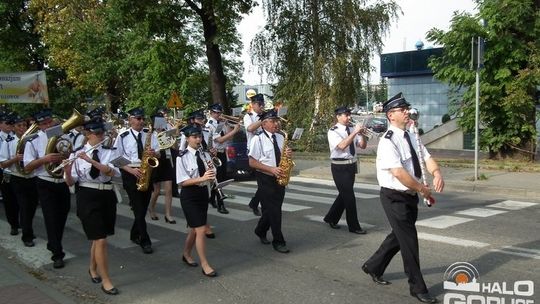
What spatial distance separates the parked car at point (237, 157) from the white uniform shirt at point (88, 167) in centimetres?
889

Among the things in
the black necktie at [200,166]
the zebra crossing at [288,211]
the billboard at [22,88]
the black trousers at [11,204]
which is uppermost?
the billboard at [22,88]

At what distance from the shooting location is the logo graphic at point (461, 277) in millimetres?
5711

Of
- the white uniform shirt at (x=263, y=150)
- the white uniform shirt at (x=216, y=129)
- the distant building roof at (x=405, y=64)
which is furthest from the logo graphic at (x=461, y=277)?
the distant building roof at (x=405, y=64)

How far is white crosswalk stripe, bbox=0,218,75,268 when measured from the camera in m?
7.54

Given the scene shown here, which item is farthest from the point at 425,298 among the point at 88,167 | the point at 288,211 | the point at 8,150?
the point at 8,150

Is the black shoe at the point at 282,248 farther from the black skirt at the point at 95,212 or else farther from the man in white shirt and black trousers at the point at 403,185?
the black skirt at the point at 95,212

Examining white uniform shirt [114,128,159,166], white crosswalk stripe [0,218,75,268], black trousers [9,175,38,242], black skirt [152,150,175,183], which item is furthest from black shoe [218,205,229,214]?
black trousers [9,175,38,242]

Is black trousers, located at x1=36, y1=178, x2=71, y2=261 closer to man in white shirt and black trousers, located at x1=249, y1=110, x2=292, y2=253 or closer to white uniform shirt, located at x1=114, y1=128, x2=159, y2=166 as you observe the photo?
white uniform shirt, located at x1=114, y1=128, x2=159, y2=166

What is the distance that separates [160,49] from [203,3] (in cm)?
583

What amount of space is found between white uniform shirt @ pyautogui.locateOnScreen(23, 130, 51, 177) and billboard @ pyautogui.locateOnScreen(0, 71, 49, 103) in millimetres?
12256

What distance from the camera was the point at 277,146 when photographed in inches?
296

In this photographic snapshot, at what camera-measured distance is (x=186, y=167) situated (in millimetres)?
6559

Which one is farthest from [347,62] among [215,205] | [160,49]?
[215,205]

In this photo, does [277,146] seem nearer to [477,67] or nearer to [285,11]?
[477,67]
